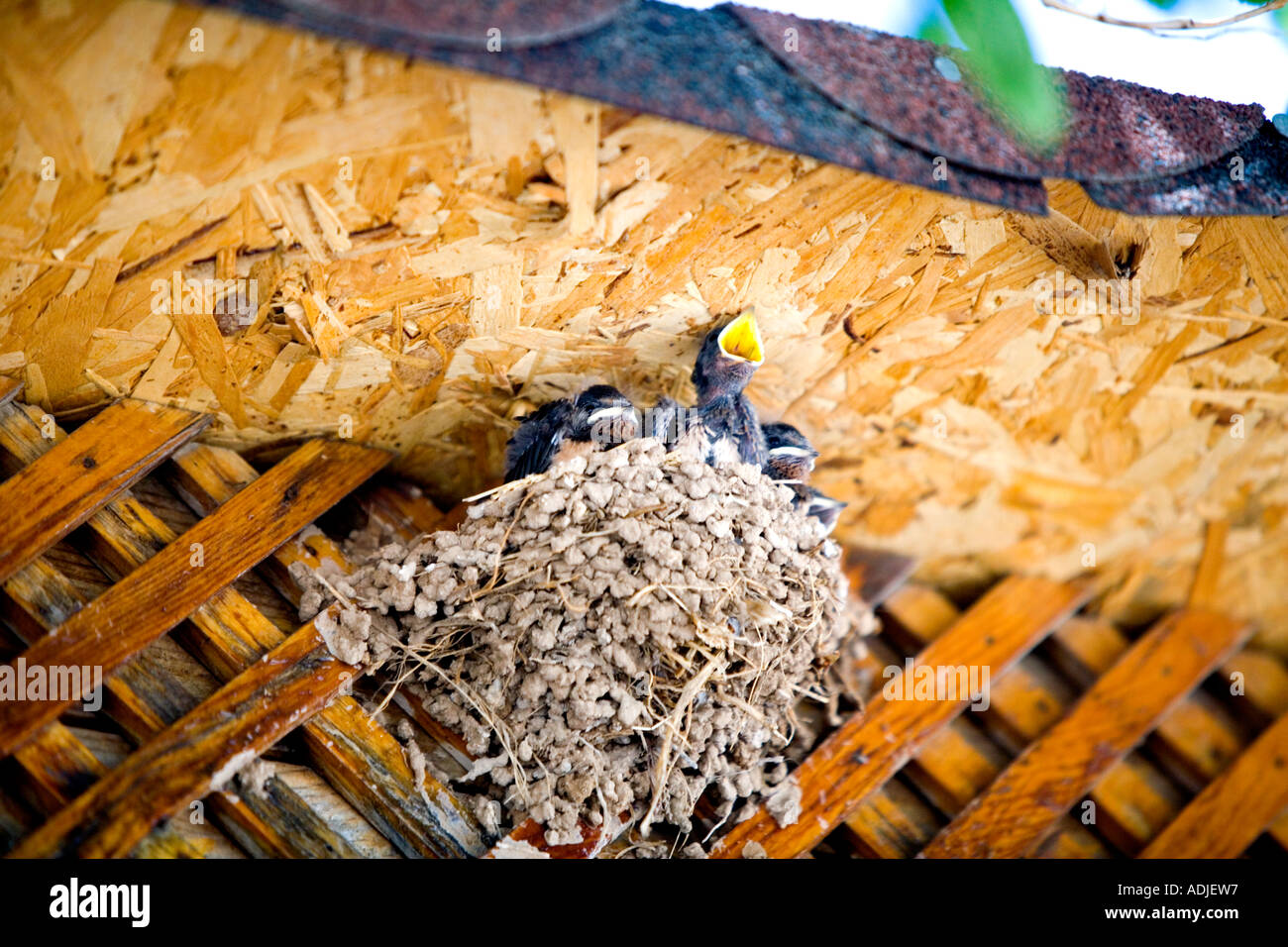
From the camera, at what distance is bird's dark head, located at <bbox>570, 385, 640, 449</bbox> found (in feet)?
8.27

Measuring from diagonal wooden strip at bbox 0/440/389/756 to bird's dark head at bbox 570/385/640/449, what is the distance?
1.92 ft

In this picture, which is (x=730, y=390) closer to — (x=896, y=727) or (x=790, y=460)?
(x=790, y=460)

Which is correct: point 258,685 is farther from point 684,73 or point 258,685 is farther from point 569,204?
point 684,73

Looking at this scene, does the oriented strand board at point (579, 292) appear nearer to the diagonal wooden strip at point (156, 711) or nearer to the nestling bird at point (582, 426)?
the nestling bird at point (582, 426)

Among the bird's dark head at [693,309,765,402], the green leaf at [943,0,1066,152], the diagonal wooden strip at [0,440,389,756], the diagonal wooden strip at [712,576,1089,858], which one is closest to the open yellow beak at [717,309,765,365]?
the bird's dark head at [693,309,765,402]

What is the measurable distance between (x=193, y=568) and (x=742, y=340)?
132 centimetres

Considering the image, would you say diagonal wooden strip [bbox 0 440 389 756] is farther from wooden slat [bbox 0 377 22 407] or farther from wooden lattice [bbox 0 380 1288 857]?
wooden slat [bbox 0 377 22 407]

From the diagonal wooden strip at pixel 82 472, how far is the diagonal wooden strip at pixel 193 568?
0.06 m

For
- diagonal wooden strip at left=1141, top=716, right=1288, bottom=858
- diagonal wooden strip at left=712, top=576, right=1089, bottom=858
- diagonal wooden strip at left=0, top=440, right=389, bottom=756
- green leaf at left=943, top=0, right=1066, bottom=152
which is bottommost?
diagonal wooden strip at left=1141, top=716, right=1288, bottom=858

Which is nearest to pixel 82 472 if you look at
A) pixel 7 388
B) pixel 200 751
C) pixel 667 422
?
pixel 7 388

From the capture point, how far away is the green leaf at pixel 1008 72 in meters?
2.03

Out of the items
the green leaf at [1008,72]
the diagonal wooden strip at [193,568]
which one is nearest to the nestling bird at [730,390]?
the green leaf at [1008,72]
